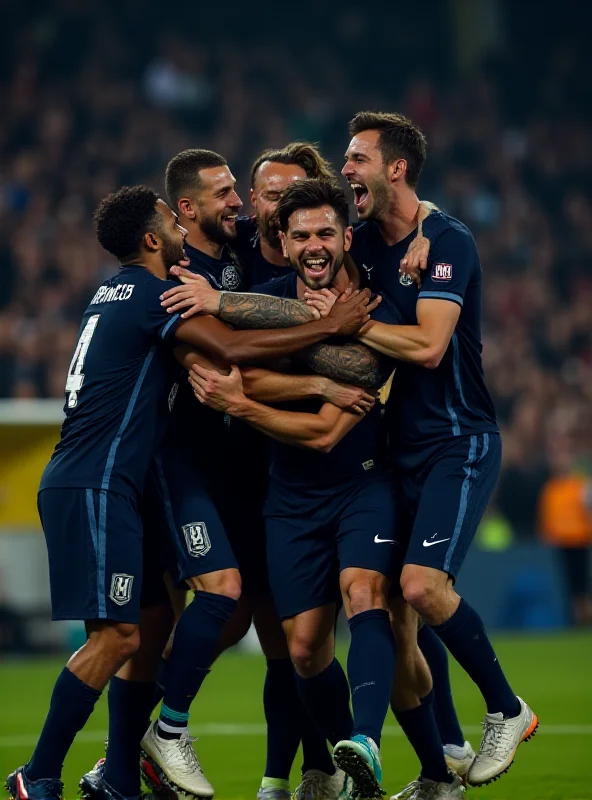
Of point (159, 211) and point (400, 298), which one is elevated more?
point (159, 211)

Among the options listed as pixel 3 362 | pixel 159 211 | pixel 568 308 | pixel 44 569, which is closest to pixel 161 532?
pixel 159 211

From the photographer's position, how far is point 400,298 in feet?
21.4

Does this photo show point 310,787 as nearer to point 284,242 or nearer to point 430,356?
point 430,356

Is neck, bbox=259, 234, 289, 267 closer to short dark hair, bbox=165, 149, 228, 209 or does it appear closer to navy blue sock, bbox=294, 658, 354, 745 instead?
short dark hair, bbox=165, 149, 228, 209

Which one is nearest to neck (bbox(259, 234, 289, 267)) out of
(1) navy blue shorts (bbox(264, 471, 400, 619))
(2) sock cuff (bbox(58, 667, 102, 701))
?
(1) navy blue shorts (bbox(264, 471, 400, 619))

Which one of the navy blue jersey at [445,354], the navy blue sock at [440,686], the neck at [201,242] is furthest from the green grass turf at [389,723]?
the neck at [201,242]

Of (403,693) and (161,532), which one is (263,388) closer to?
(161,532)

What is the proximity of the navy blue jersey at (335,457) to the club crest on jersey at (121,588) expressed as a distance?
92 cm

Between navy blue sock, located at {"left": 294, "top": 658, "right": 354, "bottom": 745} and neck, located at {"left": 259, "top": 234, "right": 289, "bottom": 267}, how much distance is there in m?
1.94

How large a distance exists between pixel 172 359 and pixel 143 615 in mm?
1232

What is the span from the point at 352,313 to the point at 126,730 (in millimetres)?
2115

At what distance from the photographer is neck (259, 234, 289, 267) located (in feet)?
23.0

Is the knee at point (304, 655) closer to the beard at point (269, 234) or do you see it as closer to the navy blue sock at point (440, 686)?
the navy blue sock at point (440, 686)

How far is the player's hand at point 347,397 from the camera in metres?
6.29
